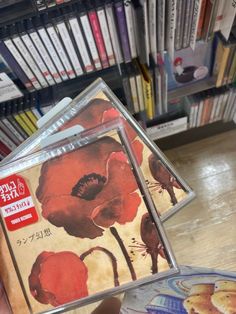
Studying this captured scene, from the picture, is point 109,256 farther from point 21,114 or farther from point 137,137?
point 21,114

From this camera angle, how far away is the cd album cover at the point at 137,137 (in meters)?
0.70

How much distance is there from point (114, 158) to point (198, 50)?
2.04 ft

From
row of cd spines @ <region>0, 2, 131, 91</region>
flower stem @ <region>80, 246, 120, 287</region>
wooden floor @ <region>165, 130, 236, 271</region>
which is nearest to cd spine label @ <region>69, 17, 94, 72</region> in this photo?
row of cd spines @ <region>0, 2, 131, 91</region>

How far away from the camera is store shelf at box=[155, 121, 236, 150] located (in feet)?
4.49

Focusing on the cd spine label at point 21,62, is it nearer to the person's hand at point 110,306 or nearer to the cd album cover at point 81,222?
the cd album cover at point 81,222

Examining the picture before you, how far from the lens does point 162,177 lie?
0.71 metres

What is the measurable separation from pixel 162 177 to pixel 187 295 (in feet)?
0.84

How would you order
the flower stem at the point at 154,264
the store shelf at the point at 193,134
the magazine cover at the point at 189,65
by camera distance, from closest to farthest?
the flower stem at the point at 154,264 < the magazine cover at the point at 189,65 < the store shelf at the point at 193,134

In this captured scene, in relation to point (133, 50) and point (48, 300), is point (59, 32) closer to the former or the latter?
point (133, 50)

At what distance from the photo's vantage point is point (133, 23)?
76cm

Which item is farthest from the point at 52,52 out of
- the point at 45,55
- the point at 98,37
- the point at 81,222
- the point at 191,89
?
the point at 191,89

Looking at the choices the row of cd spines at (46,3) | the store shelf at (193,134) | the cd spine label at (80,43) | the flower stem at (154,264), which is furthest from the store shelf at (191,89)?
the flower stem at (154,264)

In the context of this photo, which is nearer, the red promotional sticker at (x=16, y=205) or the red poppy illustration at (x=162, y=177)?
the red promotional sticker at (x=16, y=205)

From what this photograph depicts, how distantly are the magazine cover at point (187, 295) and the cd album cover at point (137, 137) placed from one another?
0.50 feet
